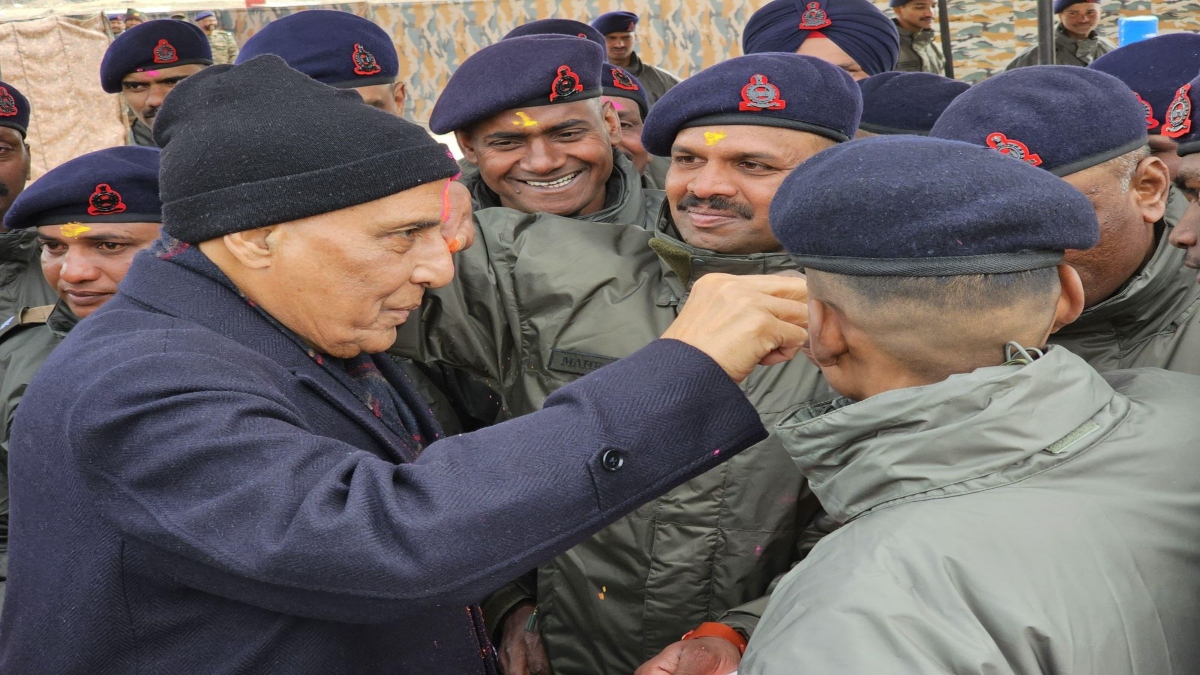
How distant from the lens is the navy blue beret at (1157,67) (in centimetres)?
303

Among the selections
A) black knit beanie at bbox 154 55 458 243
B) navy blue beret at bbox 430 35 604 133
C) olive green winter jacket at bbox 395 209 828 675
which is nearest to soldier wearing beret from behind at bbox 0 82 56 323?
navy blue beret at bbox 430 35 604 133

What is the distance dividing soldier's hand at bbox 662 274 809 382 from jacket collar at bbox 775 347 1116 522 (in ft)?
0.80

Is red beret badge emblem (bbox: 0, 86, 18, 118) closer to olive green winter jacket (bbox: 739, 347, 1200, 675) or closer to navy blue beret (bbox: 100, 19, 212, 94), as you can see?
navy blue beret (bbox: 100, 19, 212, 94)

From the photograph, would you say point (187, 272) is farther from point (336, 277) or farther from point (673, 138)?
point (673, 138)

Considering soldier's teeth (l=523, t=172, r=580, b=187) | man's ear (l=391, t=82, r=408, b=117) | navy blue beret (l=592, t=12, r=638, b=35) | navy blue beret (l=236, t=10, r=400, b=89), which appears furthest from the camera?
navy blue beret (l=592, t=12, r=638, b=35)

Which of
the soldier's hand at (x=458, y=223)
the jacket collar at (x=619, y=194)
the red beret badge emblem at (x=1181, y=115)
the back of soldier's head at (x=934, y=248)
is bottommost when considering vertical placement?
the jacket collar at (x=619, y=194)

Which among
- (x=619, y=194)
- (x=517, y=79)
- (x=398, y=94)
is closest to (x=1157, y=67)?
(x=619, y=194)

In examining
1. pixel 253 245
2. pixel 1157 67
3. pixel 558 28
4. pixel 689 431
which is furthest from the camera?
pixel 558 28

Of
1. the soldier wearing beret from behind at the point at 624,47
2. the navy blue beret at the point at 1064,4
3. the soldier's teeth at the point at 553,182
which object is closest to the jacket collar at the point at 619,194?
the soldier's teeth at the point at 553,182

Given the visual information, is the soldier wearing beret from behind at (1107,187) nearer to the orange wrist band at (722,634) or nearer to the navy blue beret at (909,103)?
the orange wrist band at (722,634)

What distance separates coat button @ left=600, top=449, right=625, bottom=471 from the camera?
1.51 meters

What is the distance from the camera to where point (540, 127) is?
133 inches

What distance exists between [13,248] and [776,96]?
355cm

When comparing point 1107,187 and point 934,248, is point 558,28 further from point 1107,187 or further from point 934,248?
point 934,248
